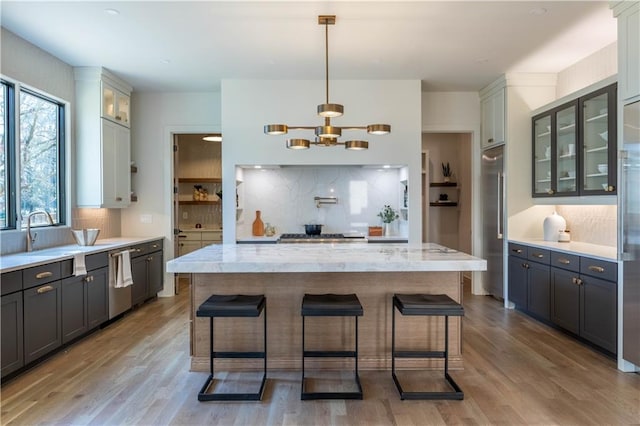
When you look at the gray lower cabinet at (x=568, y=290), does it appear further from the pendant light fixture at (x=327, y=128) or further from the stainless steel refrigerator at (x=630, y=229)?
the pendant light fixture at (x=327, y=128)

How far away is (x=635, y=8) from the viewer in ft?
9.89

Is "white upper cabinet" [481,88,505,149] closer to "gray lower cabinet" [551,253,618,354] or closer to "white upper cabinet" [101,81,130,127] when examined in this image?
"gray lower cabinet" [551,253,618,354]

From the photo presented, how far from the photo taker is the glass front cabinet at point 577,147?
3.65 metres

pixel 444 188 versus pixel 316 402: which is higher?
pixel 444 188

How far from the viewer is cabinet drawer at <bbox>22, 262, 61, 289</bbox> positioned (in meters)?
3.09

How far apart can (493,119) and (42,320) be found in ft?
18.0

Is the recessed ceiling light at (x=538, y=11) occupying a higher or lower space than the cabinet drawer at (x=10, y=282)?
higher

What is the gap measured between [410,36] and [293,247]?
2.28m

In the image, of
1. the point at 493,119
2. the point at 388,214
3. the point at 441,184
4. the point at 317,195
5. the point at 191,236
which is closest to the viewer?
the point at 493,119

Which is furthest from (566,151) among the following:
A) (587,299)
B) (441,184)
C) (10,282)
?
(10,282)

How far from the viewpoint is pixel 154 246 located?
5477 mm

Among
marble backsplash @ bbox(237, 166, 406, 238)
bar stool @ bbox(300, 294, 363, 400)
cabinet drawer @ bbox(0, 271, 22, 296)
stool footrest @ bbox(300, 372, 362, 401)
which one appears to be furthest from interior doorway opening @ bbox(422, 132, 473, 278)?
cabinet drawer @ bbox(0, 271, 22, 296)

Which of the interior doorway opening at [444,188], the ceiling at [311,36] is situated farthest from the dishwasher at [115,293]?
the interior doorway opening at [444,188]

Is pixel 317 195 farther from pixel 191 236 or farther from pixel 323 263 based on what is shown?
pixel 323 263
